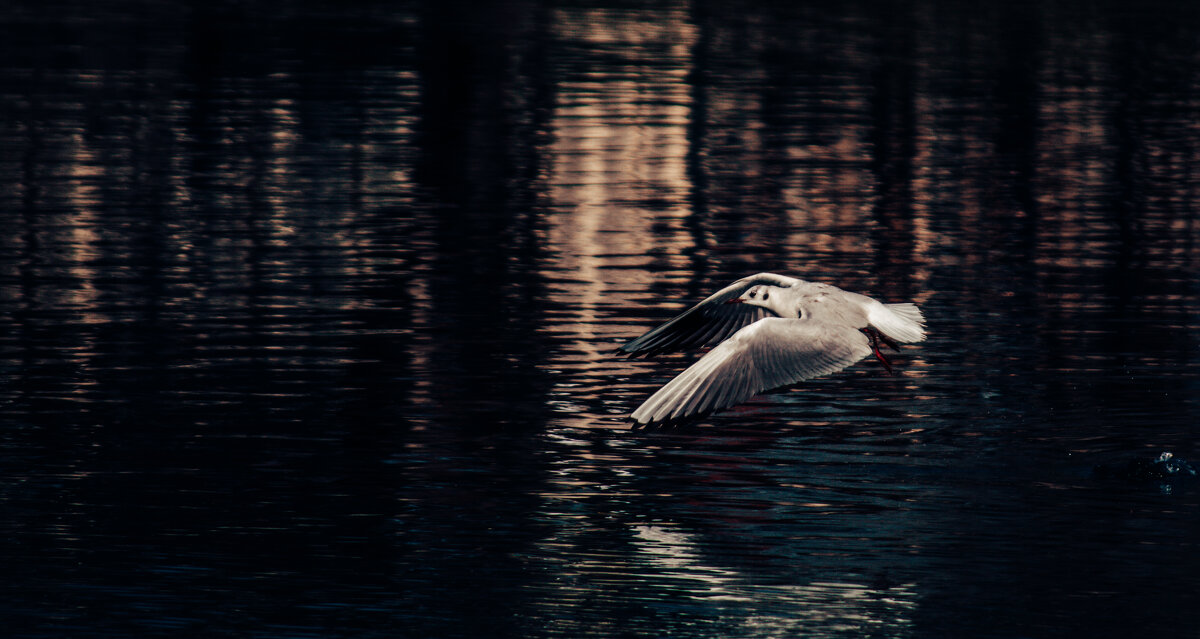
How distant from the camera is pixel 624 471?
1133cm

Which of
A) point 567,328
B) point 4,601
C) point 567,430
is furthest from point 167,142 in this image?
point 4,601

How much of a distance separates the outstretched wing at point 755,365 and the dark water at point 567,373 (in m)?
0.59

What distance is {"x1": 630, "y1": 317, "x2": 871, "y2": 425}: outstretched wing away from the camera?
411 inches

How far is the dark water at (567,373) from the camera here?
940 centimetres

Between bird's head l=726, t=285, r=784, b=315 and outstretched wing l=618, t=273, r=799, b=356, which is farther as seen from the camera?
outstretched wing l=618, t=273, r=799, b=356

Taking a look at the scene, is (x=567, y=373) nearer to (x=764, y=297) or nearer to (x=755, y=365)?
(x=764, y=297)

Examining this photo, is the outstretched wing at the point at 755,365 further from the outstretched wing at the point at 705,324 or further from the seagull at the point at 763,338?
the outstretched wing at the point at 705,324

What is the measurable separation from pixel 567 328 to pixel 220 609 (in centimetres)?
648

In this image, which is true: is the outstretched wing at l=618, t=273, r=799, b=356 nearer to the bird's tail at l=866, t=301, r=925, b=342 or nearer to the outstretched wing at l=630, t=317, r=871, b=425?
the bird's tail at l=866, t=301, r=925, b=342

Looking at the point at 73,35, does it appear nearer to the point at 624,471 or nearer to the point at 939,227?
the point at 939,227

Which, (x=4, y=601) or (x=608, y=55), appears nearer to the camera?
(x=4, y=601)

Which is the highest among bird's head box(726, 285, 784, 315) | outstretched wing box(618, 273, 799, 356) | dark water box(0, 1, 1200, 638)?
bird's head box(726, 285, 784, 315)

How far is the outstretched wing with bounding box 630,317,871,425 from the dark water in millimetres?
586

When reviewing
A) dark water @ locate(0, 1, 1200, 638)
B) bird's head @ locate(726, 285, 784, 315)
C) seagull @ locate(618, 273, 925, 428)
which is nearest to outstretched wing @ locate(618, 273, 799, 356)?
seagull @ locate(618, 273, 925, 428)
